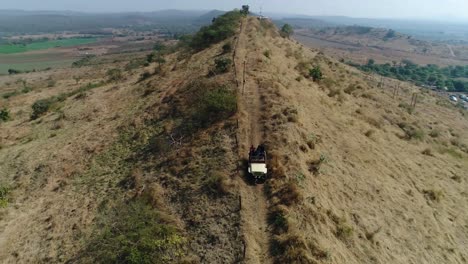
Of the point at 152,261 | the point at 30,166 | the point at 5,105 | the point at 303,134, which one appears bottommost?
the point at 5,105

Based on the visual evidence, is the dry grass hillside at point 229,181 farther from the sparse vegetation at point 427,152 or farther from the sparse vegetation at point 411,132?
the sparse vegetation at point 427,152

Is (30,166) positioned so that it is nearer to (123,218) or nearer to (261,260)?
(123,218)

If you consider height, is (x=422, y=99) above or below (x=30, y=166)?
below

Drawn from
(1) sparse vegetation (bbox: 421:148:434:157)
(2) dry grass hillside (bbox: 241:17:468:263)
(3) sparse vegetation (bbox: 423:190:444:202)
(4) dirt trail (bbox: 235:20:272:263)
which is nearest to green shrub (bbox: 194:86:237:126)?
(4) dirt trail (bbox: 235:20:272:263)

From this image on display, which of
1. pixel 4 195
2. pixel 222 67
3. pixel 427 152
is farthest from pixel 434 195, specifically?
pixel 4 195

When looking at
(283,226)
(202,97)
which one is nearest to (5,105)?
(202,97)

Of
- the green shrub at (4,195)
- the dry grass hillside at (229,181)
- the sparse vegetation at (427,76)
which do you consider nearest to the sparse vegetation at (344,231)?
the dry grass hillside at (229,181)
